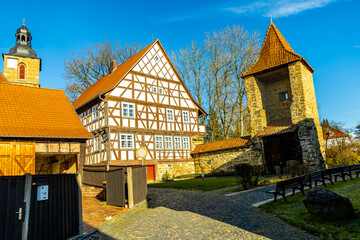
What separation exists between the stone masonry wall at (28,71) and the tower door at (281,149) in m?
24.3

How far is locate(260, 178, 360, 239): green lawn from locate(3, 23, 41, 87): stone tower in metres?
28.5

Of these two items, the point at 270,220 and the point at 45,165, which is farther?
the point at 45,165

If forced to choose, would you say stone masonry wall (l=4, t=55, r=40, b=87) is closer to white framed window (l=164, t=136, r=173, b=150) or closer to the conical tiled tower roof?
white framed window (l=164, t=136, r=173, b=150)

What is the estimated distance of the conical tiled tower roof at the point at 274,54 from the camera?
18.6 m

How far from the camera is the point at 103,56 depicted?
32.1 metres

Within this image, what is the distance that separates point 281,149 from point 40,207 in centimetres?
1597

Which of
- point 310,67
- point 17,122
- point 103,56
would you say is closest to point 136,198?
point 17,122

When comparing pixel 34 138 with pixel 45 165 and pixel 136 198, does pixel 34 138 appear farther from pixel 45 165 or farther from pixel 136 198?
pixel 136 198

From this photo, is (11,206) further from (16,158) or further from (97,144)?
(97,144)

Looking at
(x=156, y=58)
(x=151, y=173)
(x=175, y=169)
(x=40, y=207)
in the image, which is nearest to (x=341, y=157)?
(x=175, y=169)

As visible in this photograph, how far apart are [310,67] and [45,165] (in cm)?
1859

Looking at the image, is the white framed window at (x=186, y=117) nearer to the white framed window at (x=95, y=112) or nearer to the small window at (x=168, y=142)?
the small window at (x=168, y=142)

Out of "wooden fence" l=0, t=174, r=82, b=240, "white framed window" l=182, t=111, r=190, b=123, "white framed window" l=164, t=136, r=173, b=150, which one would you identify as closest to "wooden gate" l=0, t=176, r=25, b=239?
"wooden fence" l=0, t=174, r=82, b=240

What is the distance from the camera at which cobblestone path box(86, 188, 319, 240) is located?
5.71 meters
